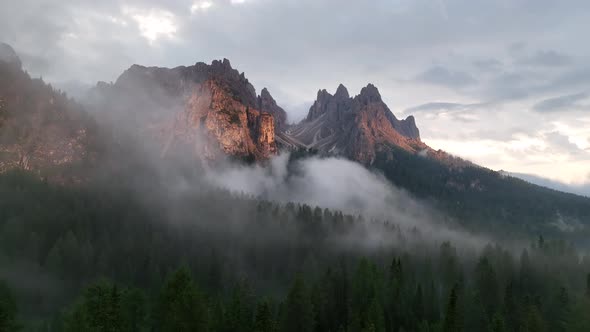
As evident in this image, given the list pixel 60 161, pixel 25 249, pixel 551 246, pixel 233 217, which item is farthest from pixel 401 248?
pixel 60 161

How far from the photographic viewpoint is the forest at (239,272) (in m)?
64.5

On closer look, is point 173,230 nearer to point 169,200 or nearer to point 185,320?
point 169,200

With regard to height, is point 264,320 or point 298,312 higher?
point 264,320

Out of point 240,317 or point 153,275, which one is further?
point 153,275

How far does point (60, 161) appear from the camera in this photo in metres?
196

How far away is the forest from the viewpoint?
64500 mm

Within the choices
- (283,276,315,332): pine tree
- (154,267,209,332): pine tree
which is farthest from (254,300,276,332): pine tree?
(283,276,315,332): pine tree

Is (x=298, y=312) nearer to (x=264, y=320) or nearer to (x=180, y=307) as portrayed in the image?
(x=264, y=320)

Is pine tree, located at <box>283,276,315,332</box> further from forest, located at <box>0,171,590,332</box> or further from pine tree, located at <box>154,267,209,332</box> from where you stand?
pine tree, located at <box>154,267,209,332</box>

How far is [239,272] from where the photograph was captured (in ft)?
447

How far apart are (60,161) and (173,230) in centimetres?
7965

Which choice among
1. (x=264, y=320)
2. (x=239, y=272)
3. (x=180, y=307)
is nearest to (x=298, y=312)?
(x=264, y=320)

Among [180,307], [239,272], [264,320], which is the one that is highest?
[180,307]

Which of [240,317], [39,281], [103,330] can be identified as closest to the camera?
[103,330]
